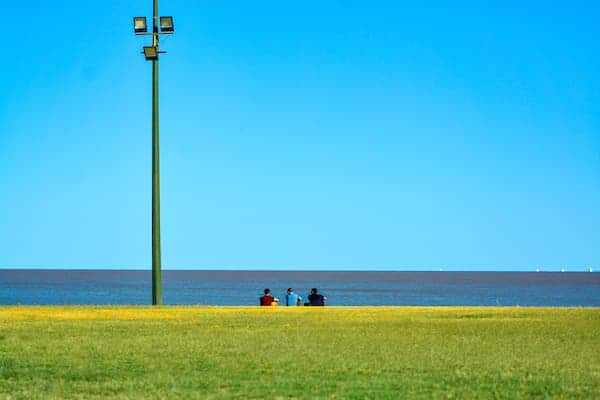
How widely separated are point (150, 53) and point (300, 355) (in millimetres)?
13845

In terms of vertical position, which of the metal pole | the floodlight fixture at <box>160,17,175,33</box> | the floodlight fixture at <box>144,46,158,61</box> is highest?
the floodlight fixture at <box>160,17,175,33</box>

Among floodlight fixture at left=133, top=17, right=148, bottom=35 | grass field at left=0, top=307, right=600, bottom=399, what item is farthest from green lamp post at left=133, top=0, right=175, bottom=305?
grass field at left=0, top=307, right=600, bottom=399

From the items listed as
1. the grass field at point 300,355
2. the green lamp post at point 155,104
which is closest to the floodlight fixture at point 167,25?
the green lamp post at point 155,104

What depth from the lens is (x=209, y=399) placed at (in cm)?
1198

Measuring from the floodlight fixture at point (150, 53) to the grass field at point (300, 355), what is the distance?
7.29 metres

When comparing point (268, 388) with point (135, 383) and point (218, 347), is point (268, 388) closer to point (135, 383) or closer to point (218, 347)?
point (135, 383)

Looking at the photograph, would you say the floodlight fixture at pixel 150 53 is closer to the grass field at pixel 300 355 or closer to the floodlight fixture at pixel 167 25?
the floodlight fixture at pixel 167 25

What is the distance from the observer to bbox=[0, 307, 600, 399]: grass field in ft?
41.6

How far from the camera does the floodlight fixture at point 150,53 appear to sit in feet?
90.0

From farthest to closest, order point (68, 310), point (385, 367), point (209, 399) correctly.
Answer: point (68, 310) → point (385, 367) → point (209, 399)

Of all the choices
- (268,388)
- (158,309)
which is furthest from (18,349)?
(158,309)

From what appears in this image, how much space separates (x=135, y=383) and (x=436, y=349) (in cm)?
529

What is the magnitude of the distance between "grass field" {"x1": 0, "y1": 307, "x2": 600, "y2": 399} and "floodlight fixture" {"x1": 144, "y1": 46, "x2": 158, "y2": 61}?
7287mm

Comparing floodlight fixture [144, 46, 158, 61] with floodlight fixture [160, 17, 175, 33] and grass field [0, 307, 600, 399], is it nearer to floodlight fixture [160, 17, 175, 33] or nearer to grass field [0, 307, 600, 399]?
floodlight fixture [160, 17, 175, 33]
